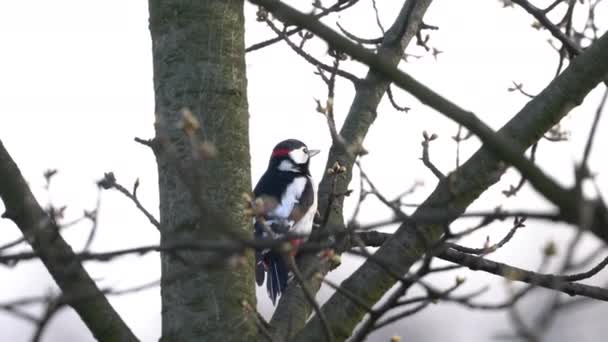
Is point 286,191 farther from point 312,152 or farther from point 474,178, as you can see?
point 474,178

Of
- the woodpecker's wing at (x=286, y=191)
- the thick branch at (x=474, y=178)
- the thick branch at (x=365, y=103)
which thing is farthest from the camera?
the woodpecker's wing at (x=286, y=191)

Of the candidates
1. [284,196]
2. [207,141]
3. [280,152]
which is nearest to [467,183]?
[207,141]

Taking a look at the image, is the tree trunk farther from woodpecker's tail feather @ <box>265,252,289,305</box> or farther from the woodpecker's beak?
the woodpecker's beak

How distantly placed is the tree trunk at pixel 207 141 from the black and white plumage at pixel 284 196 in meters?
2.24

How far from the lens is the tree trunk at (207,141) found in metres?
3.62

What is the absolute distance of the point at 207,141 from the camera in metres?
3.79

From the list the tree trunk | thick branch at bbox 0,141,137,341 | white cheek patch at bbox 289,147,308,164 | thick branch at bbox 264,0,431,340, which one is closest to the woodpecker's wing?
white cheek patch at bbox 289,147,308,164

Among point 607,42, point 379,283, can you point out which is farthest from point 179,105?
point 607,42

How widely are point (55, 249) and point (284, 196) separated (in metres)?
4.70

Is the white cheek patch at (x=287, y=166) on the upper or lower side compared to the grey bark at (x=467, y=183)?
upper

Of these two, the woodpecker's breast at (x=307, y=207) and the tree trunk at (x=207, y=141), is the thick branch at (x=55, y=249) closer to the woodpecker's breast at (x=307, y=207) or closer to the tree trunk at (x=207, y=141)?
the tree trunk at (x=207, y=141)

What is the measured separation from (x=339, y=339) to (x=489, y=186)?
706mm

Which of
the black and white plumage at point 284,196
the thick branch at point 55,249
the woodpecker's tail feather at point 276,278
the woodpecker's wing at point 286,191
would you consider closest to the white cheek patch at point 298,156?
the black and white plumage at point 284,196

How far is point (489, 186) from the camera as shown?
3.75m
